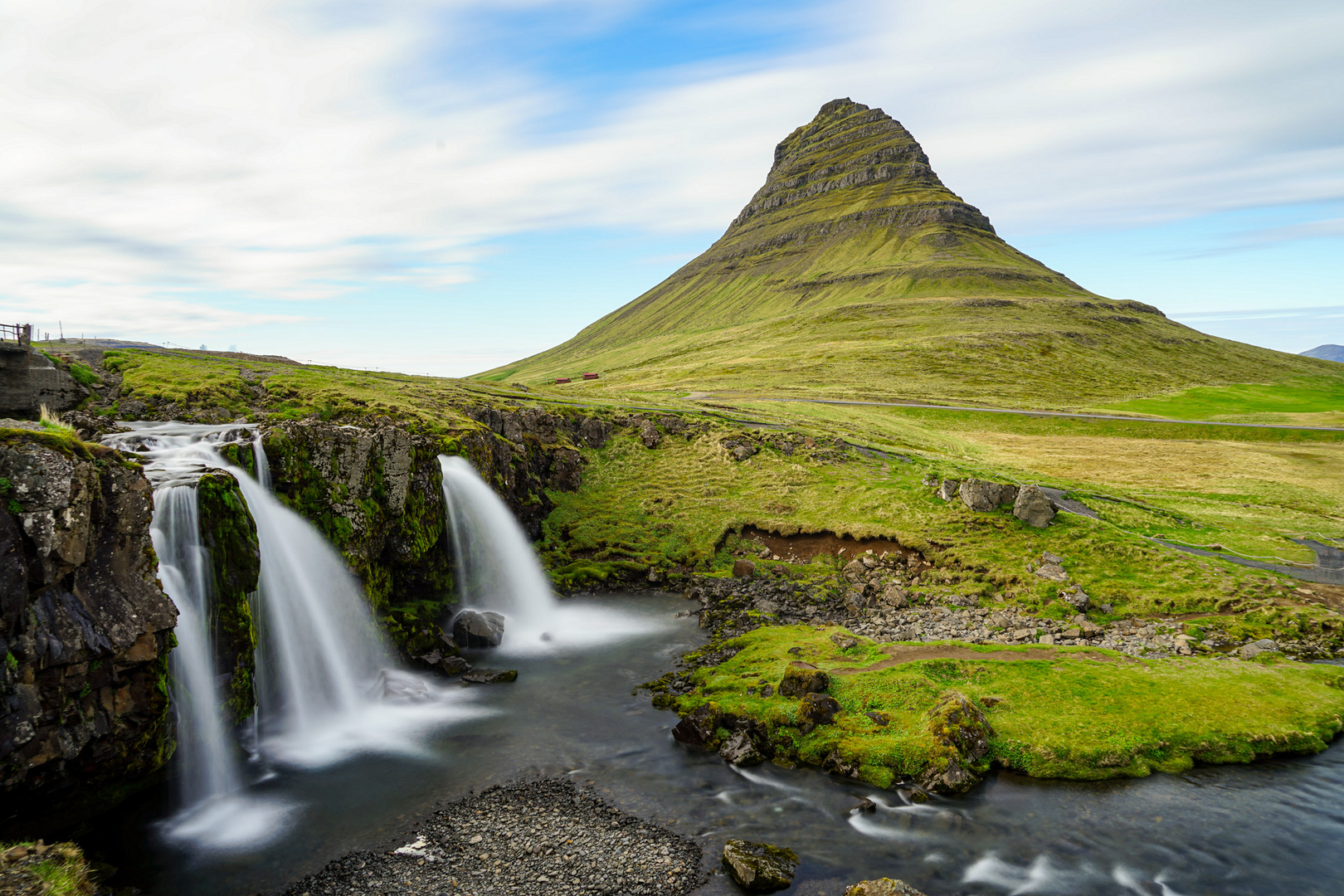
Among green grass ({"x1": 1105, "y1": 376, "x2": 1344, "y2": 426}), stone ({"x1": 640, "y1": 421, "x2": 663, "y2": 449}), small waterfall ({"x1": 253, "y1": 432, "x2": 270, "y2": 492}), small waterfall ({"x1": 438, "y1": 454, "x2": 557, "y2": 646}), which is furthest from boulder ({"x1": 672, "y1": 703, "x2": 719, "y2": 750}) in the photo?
green grass ({"x1": 1105, "y1": 376, "x2": 1344, "y2": 426})

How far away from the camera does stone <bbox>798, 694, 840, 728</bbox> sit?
26.2 m

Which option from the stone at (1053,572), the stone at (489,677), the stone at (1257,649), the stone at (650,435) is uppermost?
the stone at (650,435)

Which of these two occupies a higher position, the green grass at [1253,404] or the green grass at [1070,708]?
the green grass at [1253,404]

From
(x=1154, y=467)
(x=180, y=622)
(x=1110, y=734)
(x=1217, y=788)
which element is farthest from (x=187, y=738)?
(x=1154, y=467)

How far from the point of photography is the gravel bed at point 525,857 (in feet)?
59.7

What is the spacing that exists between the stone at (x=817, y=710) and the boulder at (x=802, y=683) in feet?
2.77

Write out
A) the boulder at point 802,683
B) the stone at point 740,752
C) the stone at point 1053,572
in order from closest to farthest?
1. the stone at point 740,752
2. the boulder at point 802,683
3. the stone at point 1053,572

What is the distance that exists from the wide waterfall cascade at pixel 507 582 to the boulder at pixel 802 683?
41.3ft

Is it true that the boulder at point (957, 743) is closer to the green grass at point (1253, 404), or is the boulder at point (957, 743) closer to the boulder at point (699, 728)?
the boulder at point (699, 728)

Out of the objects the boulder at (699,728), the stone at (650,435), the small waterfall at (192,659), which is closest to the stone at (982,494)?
the boulder at (699,728)

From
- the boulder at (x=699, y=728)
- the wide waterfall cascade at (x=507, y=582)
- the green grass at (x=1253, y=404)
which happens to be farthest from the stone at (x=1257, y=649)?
the green grass at (x=1253, y=404)

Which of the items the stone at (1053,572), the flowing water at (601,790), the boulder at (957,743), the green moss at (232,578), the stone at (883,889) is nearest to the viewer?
the stone at (883,889)

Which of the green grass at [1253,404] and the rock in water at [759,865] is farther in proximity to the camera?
the green grass at [1253,404]

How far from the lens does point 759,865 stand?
61.0 feet
